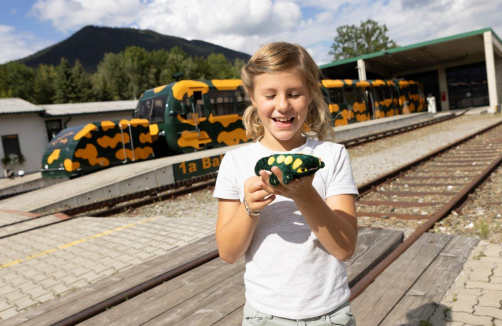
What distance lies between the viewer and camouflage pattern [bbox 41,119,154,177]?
38.2ft

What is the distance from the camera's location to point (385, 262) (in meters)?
3.05

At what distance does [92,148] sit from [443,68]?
34921 millimetres

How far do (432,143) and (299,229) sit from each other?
1487 cm

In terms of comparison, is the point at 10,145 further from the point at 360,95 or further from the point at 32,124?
the point at 360,95

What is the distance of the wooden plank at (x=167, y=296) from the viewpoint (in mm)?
2483

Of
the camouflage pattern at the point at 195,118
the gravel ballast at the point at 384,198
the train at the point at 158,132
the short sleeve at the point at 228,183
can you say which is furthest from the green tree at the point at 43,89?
the short sleeve at the point at 228,183

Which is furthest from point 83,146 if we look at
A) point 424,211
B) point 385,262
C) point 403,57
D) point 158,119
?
point 403,57

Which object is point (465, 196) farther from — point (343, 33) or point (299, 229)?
point (343, 33)

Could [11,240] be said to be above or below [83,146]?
below

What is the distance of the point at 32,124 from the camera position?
81.2ft

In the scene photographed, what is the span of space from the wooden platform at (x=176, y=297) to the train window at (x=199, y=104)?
424 inches

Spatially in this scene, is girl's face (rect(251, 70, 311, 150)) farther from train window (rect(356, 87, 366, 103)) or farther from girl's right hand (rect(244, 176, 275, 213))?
train window (rect(356, 87, 366, 103))

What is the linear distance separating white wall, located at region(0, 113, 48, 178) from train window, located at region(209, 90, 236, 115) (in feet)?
52.0

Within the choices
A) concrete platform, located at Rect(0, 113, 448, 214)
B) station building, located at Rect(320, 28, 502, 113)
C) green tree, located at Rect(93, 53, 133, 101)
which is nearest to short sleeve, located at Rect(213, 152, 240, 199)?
concrete platform, located at Rect(0, 113, 448, 214)
